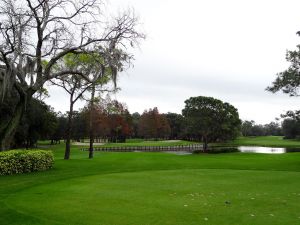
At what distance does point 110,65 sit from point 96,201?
14.0 m

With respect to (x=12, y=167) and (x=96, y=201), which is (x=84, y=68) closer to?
→ (x=12, y=167)

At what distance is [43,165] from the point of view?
2286 centimetres

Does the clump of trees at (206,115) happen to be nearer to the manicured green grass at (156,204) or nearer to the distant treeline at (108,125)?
the distant treeline at (108,125)

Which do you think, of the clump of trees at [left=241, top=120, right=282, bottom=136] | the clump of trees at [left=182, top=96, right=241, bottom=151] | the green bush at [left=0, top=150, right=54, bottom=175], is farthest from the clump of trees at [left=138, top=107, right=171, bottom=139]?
the green bush at [left=0, top=150, right=54, bottom=175]

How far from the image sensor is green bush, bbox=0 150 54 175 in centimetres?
2009

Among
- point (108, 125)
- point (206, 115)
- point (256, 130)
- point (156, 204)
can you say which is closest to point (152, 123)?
point (206, 115)

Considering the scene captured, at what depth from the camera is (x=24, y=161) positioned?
2133 cm

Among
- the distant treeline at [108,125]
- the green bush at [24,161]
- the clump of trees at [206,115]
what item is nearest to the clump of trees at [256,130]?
the distant treeline at [108,125]

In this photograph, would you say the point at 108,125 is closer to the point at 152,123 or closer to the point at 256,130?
the point at 152,123

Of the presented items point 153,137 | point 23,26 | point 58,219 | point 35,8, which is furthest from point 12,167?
point 153,137

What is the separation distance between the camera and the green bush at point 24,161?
20.1m

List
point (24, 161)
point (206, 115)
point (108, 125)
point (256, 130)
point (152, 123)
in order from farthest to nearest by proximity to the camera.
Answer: point (256, 130)
point (152, 123)
point (206, 115)
point (108, 125)
point (24, 161)

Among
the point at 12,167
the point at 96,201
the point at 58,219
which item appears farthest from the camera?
the point at 12,167

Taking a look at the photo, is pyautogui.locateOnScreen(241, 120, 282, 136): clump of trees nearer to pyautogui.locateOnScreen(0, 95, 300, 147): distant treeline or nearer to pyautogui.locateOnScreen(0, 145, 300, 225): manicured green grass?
pyautogui.locateOnScreen(0, 95, 300, 147): distant treeline
